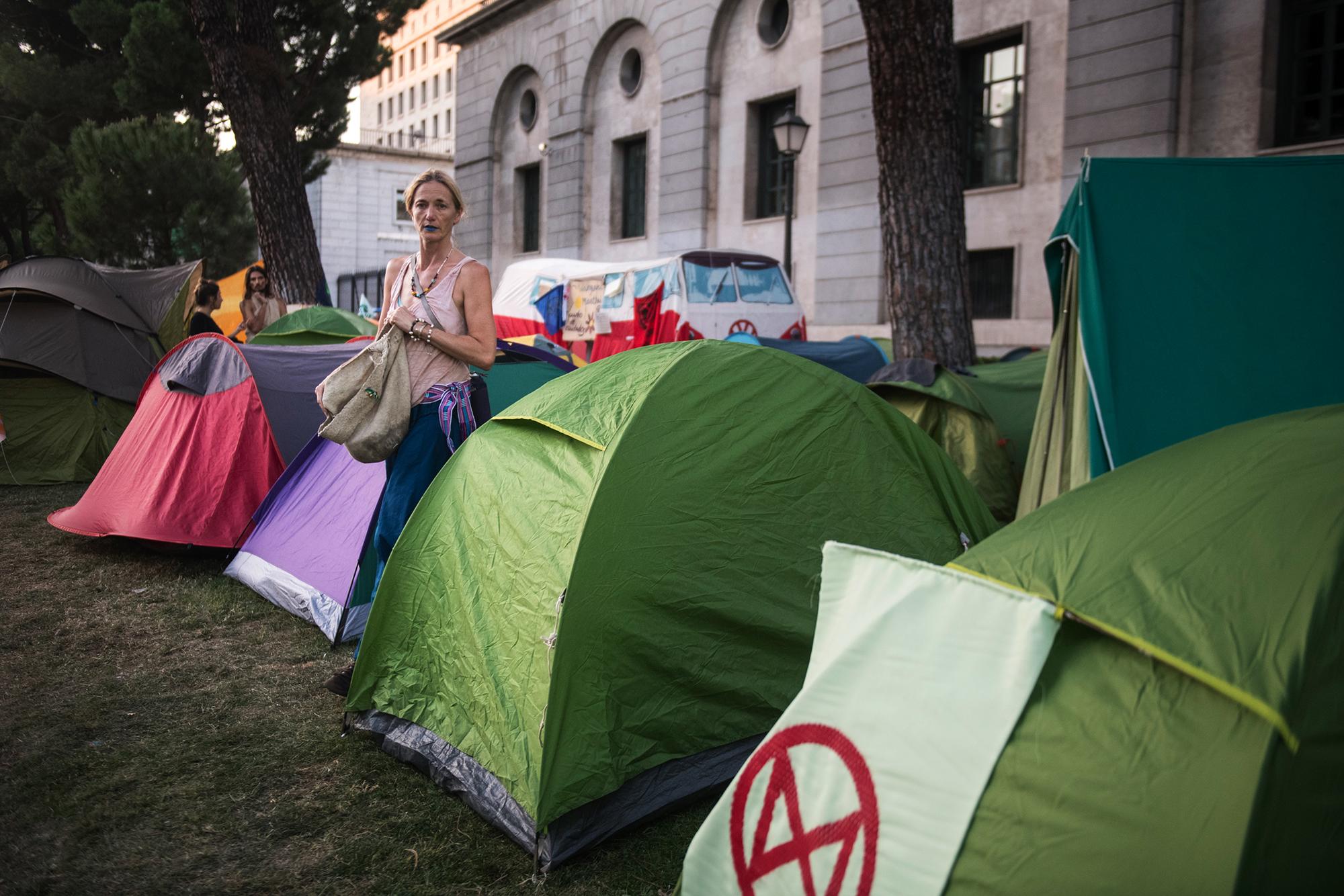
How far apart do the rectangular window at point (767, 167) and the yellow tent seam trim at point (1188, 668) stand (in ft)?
57.4

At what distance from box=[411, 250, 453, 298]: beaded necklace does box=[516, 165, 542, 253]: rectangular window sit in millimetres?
22253

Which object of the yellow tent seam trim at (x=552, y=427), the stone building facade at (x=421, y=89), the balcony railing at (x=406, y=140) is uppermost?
the stone building facade at (x=421, y=89)

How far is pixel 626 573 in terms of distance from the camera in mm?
3068

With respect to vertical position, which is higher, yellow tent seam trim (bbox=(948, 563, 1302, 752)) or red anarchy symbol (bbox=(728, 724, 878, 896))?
yellow tent seam trim (bbox=(948, 563, 1302, 752))

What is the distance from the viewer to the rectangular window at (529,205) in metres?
25.6

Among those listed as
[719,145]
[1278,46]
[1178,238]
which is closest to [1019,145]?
[1278,46]

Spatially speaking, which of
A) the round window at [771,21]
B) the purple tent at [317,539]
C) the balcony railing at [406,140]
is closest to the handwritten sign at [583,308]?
the round window at [771,21]

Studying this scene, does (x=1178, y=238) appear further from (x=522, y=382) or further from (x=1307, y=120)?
(x=1307, y=120)

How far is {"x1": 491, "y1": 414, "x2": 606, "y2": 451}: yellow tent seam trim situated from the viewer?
3.19m

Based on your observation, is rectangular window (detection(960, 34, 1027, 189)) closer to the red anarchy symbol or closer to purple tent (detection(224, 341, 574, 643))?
purple tent (detection(224, 341, 574, 643))

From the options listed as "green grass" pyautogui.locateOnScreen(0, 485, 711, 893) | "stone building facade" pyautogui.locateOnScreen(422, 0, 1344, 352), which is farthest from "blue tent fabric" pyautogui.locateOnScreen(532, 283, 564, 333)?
"green grass" pyautogui.locateOnScreen(0, 485, 711, 893)

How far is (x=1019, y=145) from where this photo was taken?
47.8 ft

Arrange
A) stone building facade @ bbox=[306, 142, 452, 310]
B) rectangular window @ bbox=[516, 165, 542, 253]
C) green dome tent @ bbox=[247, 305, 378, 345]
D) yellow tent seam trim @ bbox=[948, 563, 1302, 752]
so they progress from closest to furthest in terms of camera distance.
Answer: yellow tent seam trim @ bbox=[948, 563, 1302, 752], green dome tent @ bbox=[247, 305, 378, 345], rectangular window @ bbox=[516, 165, 542, 253], stone building facade @ bbox=[306, 142, 452, 310]

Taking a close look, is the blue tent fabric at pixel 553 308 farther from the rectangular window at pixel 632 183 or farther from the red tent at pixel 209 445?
Answer: the red tent at pixel 209 445
